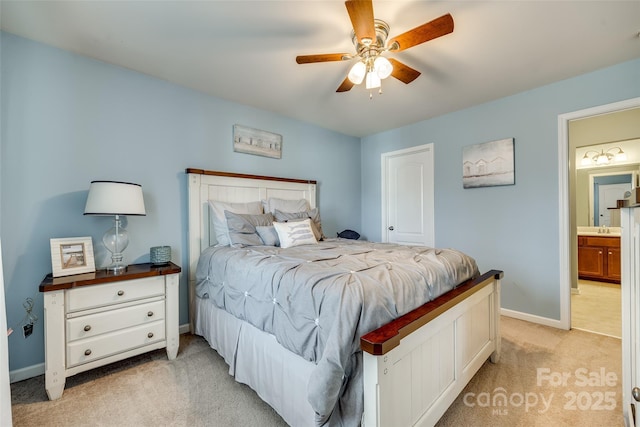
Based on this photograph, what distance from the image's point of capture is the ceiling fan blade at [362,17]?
134 centimetres

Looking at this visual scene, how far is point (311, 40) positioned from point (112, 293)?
230 cm

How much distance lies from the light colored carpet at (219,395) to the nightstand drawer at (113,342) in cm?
20

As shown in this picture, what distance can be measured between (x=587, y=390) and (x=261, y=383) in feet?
6.86

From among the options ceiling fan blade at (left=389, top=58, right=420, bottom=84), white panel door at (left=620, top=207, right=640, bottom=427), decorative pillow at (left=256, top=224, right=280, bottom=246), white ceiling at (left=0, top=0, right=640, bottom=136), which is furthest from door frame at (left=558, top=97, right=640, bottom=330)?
decorative pillow at (left=256, top=224, right=280, bottom=246)

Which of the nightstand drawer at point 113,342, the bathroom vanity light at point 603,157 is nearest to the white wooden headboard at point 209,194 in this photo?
the nightstand drawer at point 113,342

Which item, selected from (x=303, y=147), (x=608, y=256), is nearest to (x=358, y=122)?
(x=303, y=147)

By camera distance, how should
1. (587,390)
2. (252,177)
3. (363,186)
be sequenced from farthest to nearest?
(363,186) < (252,177) < (587,390)

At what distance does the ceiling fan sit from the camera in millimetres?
1413

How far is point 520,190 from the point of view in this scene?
9.61ft

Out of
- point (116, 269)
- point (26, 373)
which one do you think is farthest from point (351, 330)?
point (26, 373)

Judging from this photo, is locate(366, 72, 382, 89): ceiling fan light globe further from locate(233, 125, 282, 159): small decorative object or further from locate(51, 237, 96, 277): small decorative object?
locate(51, 237, 96, 277): small decorative object

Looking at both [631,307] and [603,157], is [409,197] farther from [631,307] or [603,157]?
[603,157]

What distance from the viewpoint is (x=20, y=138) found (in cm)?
191

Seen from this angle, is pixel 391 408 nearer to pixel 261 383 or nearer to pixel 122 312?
pixel 261 383
